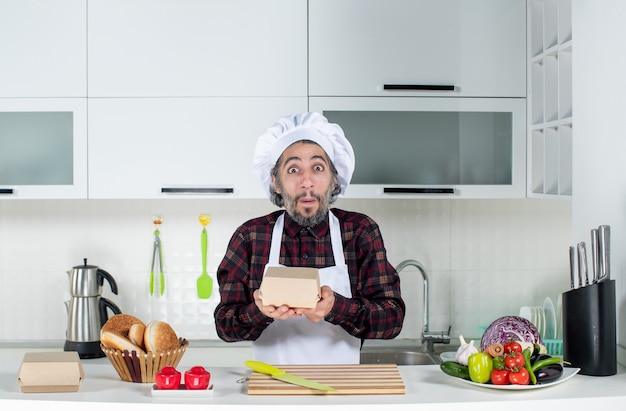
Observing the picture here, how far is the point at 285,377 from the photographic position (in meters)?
1.65

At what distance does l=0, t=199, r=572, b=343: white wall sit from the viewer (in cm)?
309

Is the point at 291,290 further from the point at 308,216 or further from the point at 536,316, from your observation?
the point at 536,316

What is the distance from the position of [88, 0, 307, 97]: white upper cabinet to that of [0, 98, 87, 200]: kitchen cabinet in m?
0.13

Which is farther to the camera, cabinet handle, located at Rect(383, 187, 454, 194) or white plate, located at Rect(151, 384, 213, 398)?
cabinet handle, located at Rect(383, 187, 454, 194)

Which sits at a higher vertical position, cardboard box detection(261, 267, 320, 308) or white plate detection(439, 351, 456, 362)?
cardboard box detection(261, 267, 320, 308)

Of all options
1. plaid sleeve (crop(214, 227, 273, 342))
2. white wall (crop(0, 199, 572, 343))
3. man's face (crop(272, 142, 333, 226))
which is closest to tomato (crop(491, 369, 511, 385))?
plaid sleeve (crop(214, 227, 273, 342))

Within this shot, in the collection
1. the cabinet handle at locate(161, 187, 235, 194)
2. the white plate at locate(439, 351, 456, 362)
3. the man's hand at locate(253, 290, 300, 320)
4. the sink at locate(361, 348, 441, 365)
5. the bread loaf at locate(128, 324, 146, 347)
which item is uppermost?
the cabinet handle at locate(161, 187, 235, 194)

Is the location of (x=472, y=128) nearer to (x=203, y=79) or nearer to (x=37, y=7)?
(x=203, y=79)

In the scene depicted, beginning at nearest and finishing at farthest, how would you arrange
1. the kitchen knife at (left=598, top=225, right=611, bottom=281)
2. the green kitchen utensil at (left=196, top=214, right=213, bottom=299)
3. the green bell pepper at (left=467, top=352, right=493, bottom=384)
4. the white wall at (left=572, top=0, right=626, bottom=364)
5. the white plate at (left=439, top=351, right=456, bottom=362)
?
1. the green bell pepper at (left=467, top=352, right=493, bottom=384)
2. the kitchen knife at (left=598, top=225, right=611, bottom=281)
3. the white wall at (left=572, top=0, right=626, bottom=364)
4. the white plate at (left=439, top=351, right=456, bottom=362)
5. the green kitchen utensil at (left=196, top=214, right=213, bottom=299)

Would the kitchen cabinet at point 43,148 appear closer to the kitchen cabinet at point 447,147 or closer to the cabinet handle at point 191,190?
the cabinet handle at point 191,190

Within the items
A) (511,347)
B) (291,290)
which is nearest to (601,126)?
(511,347)

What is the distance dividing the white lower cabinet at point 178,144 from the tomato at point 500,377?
1.25 metres

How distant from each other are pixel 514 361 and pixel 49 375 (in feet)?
3.02

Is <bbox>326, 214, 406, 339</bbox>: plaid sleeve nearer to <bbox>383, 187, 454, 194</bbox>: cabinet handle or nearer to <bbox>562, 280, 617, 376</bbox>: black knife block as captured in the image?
<bbox>562, 280, 617, 376</bbox>: black knife block
